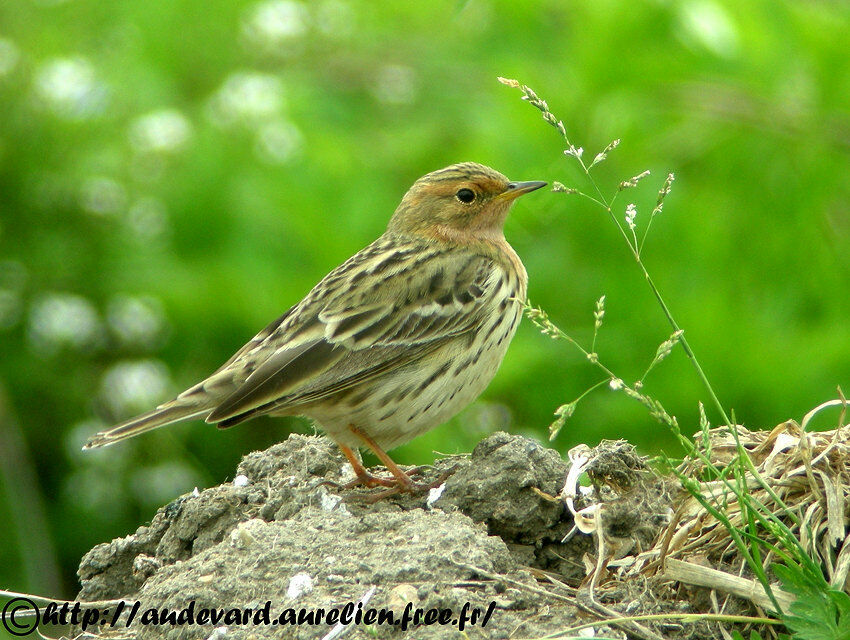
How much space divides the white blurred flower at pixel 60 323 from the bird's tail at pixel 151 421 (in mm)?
3544

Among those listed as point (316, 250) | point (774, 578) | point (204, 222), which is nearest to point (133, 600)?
point (774, 578)

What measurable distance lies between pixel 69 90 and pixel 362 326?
469 centimetres

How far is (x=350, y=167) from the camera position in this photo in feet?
31.4

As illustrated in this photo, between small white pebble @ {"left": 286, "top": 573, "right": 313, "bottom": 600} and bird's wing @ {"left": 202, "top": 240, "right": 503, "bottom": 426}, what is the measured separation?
58.5 inches

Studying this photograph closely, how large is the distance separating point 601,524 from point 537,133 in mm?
4643

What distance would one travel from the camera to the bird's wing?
5.84 meters

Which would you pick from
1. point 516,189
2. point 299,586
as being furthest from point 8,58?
point 299,586

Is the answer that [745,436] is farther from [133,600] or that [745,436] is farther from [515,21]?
[515,21]

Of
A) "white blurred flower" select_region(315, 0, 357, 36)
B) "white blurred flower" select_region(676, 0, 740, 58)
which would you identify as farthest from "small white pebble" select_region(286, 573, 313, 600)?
"white blurred flower" select_region(315, 0, 357, 36)

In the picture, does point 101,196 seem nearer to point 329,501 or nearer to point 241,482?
point 241,482

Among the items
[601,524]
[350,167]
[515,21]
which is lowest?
[601,524]

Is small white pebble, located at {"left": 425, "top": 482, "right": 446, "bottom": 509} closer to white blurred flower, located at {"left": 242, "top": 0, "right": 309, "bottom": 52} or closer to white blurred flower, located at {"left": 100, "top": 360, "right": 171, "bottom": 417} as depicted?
white blurred flower, located at {"left": 100, "top": 360, "right": 171, "bottom": 417}

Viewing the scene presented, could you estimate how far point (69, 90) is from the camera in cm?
977

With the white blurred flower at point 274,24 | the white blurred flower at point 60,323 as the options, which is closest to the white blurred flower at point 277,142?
the white blurred flower at point 274,24
